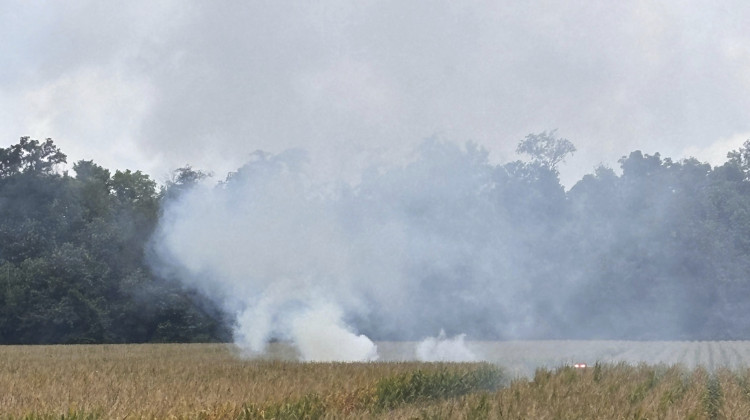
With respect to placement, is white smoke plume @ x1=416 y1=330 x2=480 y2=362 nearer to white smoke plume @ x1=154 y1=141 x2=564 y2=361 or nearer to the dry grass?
white smoke plume @ x1=154 y1=141 x2=564 y2=361

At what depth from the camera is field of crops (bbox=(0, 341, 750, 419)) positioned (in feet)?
43.4

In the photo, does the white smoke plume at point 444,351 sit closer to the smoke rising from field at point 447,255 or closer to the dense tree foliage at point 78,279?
the smoke rising from field at point 447,255

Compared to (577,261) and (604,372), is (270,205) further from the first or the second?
(577,261)

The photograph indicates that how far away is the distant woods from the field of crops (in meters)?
26.7

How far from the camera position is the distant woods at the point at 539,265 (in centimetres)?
5575

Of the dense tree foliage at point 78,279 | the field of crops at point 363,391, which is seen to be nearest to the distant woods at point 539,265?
the dense tree foliage at point 78,279

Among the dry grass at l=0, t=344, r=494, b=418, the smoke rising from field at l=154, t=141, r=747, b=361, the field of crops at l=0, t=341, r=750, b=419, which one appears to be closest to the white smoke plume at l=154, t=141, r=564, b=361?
the smoke rising from field at l=154, t=141, r=747, b=361

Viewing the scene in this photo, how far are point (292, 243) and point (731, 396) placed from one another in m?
19.1

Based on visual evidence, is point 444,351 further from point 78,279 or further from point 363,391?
point 78,279

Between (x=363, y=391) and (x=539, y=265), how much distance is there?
37.5m

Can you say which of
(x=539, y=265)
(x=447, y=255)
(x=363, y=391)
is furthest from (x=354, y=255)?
(x=363, y=391)

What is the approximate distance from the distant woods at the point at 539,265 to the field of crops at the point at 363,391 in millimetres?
26663

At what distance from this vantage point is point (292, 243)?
33.9m

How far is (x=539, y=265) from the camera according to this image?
54.0 meters
